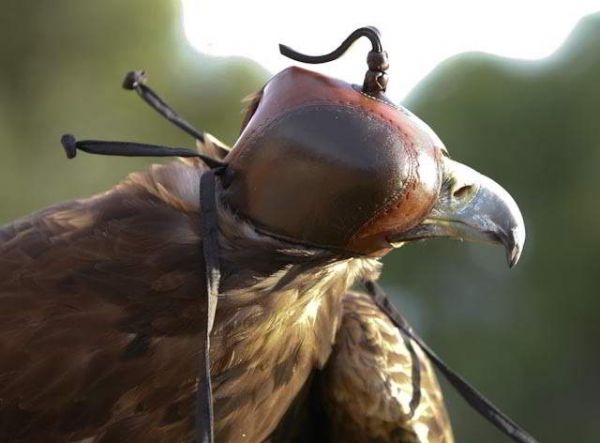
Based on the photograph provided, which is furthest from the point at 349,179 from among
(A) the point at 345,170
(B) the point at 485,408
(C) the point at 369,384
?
(C) the point at 369,384

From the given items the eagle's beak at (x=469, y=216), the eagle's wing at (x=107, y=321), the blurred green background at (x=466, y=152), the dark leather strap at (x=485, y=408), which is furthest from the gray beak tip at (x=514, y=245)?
the blurred green background at (x=466, y=152)

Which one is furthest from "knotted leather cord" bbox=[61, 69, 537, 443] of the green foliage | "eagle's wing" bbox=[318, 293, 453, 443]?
the green foliage

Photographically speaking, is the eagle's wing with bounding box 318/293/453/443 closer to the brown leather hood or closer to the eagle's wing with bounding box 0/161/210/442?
the eagle's wing with bounding box 0/161/210/442

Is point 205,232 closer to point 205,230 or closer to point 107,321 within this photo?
point 205,230

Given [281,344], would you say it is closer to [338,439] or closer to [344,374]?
[344,374]

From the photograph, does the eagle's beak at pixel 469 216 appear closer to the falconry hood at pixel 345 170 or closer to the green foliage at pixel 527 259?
the falconry hood at pixel 345 170

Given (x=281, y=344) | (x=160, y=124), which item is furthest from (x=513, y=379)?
(x=281, y=344)
